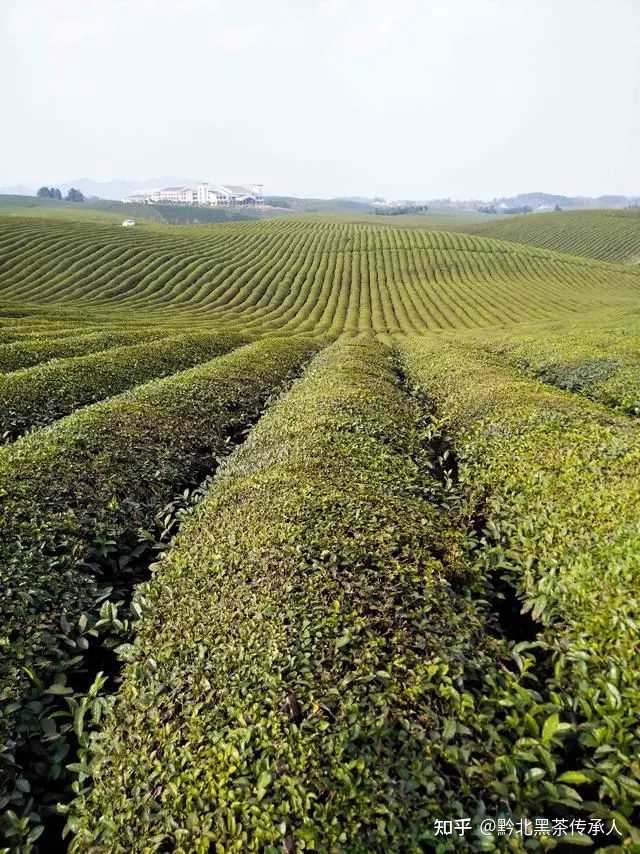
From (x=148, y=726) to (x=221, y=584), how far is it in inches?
68.8

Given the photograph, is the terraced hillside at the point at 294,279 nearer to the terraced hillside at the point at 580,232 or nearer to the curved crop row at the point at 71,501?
the terraced hillside at the point at 580,232

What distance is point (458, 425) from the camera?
12.1 m

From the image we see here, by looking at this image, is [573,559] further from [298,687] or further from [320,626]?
[298,687]

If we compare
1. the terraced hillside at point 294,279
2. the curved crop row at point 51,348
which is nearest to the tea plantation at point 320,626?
the curved crop row at point 51,348

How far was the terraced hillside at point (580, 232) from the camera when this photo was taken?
13350cm

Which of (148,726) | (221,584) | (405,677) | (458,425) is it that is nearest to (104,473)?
(221,584)

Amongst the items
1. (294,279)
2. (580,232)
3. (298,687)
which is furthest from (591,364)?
(580,232)

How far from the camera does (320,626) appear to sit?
201 inches

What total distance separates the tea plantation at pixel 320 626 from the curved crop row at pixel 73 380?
0.22 m

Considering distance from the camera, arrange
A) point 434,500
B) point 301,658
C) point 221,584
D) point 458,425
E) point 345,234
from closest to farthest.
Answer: point 301,658
point 221,584
point 434,500
point 458,425
point 345,234

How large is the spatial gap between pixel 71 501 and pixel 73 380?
915 centimetres

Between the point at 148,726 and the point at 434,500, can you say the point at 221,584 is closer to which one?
the point at 148,726

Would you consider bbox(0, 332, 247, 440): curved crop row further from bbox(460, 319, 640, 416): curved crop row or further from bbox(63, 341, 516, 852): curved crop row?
bbox(460, 319, 640, 416): curved crop row

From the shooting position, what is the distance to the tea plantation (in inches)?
149
